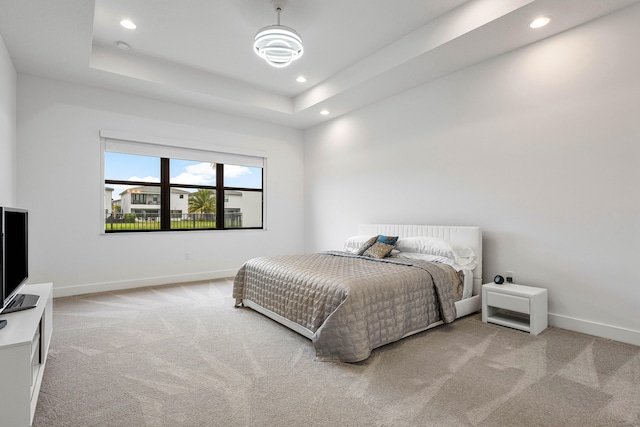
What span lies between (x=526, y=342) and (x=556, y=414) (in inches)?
43.1

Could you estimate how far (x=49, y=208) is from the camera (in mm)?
4105

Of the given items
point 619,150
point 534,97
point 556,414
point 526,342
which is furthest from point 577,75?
point 556,414

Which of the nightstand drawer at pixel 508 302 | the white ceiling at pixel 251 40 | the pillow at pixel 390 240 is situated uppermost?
the white ceiling at pixel 251 40

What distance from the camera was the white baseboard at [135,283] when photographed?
4.22 m

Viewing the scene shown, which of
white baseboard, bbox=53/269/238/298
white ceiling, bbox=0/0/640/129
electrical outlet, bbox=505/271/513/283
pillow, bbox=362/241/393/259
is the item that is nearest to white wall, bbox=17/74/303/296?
white baseboard, bbox=53/269/238/298

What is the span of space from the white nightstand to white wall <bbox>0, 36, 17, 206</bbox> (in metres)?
4.86

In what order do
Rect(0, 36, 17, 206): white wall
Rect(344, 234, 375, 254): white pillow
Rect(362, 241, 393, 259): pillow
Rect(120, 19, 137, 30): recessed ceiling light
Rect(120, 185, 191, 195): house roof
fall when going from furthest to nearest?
1. Rect(120, 185, 191, 195): house roof
2. Rect(344, 234, 375, 254): white pillow
3. Rect(362, 241, 393, 259): pillow
4. Rect(120, 19, 137, 30): recessed ceiling light
5. Rect(0, 36, 17, 206): white wall

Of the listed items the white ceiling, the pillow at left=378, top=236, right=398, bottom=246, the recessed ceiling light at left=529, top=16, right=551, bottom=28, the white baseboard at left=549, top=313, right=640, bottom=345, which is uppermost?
the white ceiling

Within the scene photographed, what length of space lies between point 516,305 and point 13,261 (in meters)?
4.09

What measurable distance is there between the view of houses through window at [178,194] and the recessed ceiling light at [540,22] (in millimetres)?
4483

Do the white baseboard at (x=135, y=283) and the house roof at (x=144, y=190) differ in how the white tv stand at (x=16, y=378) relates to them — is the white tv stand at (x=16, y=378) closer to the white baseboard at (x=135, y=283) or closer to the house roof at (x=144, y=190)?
the white baseboard at (x=135, y=283)

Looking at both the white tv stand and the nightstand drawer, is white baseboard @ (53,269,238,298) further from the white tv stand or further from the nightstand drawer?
the nightstand drawer

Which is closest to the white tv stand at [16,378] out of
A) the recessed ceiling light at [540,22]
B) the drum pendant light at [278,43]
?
the drum pendant light at [278,43]

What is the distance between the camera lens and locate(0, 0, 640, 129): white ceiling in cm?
291
